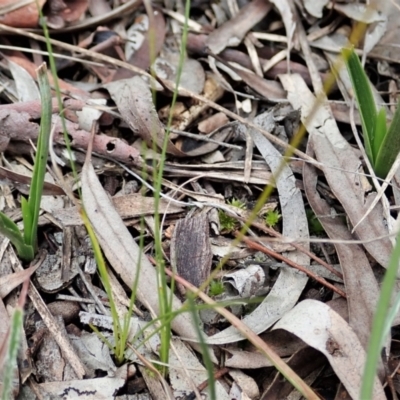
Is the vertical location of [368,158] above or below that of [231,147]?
above

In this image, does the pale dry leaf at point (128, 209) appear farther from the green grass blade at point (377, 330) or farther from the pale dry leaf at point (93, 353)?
the green grass blade at point (377, 330)

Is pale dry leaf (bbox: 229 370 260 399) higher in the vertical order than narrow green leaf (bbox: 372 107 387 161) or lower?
lower

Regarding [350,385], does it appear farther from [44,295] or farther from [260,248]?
[44,295]

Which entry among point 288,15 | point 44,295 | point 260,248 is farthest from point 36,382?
point 288,15

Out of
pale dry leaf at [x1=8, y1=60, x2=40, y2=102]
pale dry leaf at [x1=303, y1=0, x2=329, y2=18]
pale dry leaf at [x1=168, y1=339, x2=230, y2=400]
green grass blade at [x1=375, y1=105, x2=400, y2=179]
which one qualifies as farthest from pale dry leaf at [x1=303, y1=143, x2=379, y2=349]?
pale dry leaf at [x1=8, y1=60, x2=40, y2=102]

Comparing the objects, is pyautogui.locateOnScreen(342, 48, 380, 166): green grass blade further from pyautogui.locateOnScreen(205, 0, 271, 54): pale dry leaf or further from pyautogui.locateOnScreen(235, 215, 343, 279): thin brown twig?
pyautogui.locateOnScreen(205, 0, 271, 54): pale dry leaf

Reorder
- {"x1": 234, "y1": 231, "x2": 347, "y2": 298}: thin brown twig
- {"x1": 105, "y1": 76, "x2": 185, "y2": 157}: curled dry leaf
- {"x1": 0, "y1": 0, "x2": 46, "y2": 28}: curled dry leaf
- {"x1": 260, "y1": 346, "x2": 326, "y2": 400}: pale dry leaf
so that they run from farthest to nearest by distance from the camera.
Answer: {"x1": 0, "y1": 0, "x2": 46, "y2": 28}: curled dry leaf
{"x1": 105, "y1": 76, "x2": 185, "y2": 157}: curled dry leaf
{"x1": 234, "y1": 231, "x2": 347, "y2": 298}: thin brown twig
{"x1": 260, "y1": 346, "x2": 326, "y2": 400}: pale dry leaf

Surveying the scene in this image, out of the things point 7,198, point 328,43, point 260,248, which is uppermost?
point 328,43
